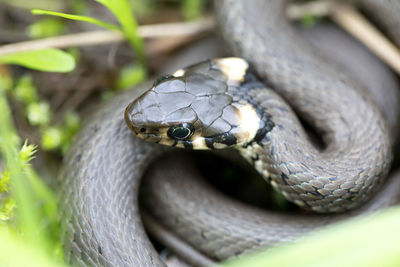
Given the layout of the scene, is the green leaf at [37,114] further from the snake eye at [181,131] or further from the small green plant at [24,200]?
the snake eye at [181,131]

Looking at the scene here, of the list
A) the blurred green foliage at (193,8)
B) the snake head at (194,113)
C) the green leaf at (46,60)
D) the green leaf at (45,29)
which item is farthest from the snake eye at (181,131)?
the green leaf at (45,29)

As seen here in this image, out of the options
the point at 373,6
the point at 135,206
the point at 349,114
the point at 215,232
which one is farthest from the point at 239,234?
the point at 373,6

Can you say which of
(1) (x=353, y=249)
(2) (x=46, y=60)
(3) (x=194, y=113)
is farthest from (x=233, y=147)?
(1) (x=353, y=249)

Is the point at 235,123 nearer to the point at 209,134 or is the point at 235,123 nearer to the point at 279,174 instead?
the point at 209,134

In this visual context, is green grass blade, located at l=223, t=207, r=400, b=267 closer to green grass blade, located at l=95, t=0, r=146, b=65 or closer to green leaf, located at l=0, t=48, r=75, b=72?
green leaf, located at l=0, t=48, r=75, b=72

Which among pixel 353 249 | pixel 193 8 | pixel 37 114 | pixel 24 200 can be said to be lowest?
pixel 353 249

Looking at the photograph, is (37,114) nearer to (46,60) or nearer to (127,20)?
(46,60)
